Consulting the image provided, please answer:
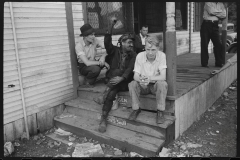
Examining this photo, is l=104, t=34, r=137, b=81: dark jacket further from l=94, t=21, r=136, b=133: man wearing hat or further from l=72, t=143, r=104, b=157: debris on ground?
l=72, t=143, r=104, b=157: debris on ground

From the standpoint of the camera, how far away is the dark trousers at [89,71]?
460cm

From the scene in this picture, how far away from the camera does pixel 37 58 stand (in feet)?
13.6

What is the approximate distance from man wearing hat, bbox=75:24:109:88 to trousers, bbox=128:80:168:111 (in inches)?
45.2

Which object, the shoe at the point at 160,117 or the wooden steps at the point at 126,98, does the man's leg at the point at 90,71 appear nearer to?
the wooden steps at the point at 126,98

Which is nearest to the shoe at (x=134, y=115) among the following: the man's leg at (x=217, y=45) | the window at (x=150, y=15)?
the man's leg at (x=217, y=45)

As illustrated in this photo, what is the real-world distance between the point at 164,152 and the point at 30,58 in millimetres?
2820

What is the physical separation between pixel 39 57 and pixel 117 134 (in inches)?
80.0

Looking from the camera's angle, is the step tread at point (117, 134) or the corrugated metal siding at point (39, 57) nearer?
the step tread at point (117, 134)

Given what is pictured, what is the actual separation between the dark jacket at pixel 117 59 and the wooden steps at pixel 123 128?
2.26 ft

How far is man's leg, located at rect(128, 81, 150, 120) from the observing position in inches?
145

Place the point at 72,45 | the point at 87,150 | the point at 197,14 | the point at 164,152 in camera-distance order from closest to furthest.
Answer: the point at 164,152 → the point at 87,150 → the point at 72,45 → the point at 197,14

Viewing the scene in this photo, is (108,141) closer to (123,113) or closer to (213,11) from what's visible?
(123,113)

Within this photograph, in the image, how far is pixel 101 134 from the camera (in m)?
3.90

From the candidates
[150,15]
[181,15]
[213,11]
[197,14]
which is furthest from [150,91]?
[197,14]
